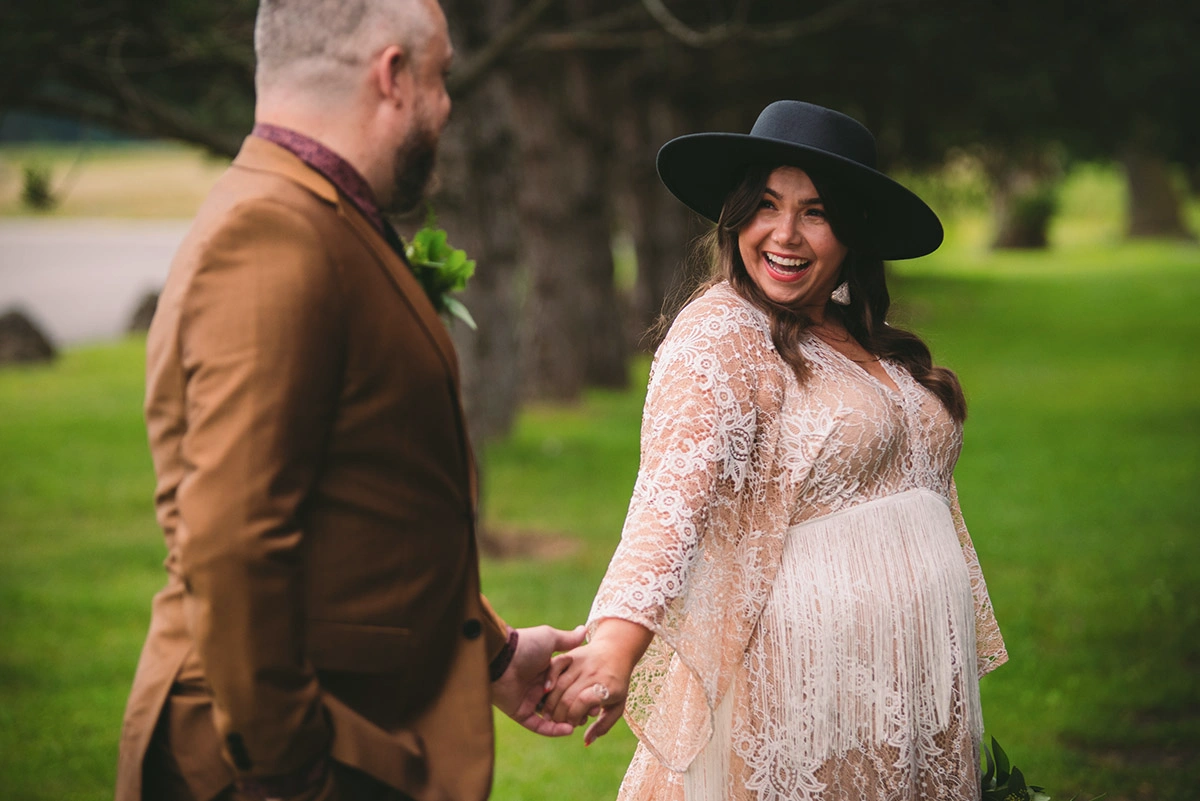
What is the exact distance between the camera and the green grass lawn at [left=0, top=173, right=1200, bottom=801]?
227 inches

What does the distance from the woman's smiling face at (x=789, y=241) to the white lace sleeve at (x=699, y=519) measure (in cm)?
16

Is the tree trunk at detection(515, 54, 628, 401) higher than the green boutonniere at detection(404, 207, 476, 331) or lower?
lower

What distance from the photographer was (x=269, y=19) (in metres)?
2.07

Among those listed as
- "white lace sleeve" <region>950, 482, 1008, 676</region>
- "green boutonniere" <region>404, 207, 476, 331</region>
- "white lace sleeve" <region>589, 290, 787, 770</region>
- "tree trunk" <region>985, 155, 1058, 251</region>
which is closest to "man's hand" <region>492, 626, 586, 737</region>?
"white lace sleeve" <region>589, 290, 787, 770</region>

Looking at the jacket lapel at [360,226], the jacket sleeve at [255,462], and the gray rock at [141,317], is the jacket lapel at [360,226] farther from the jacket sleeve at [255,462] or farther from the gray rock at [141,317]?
the gray rock at [141,317]

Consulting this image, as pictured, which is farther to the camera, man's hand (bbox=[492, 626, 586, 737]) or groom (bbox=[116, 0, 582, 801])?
man's hand (bbox=[492, 626, 586, 737])

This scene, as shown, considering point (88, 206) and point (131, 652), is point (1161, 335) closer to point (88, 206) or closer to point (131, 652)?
point (131, 652)

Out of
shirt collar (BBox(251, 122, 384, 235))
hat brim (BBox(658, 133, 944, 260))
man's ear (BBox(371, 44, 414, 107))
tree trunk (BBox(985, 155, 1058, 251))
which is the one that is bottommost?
shirt collar (BBox(251, 122, 384, 235))

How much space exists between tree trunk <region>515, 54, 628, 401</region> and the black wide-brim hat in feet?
41.2

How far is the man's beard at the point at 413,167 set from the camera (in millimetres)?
2154

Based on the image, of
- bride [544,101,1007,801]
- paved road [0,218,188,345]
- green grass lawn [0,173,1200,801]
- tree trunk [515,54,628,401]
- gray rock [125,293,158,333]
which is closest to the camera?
bride [544,101,1007,801]

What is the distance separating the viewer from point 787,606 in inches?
117

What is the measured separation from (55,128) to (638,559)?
30.0 ft

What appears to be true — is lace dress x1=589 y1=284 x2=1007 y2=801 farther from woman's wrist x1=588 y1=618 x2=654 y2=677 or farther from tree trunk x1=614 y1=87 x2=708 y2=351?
tree trunk x1=614 y1=87 x2=708 y2=351
